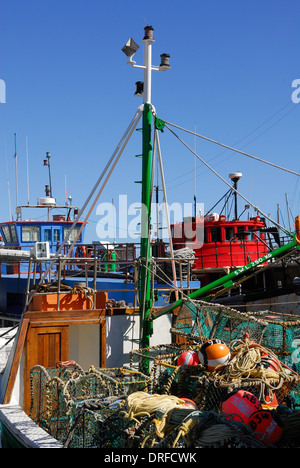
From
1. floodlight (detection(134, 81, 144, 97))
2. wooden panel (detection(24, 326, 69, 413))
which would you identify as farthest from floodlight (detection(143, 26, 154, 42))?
wooden panel (detection(24, 326, 69, 413))

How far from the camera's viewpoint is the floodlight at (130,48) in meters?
9.87

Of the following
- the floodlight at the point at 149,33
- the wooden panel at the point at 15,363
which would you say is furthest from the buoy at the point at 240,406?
the floodlight at the point at 149,33

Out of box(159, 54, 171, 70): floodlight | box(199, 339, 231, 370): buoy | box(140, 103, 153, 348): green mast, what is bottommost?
box(199, 339, 231, 370): buoy

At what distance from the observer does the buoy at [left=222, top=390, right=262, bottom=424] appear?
5668 mm

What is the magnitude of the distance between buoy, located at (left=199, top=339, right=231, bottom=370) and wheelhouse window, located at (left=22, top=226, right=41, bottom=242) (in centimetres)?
1626

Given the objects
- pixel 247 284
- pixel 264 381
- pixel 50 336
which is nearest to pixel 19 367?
pixel 50 336

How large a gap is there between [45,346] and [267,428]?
514 cm

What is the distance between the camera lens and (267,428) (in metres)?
5.32

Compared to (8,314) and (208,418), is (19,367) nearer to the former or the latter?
(208,418)

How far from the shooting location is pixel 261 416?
5441mm

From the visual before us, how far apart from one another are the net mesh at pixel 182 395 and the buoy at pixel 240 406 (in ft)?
0.35

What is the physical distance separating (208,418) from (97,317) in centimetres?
501

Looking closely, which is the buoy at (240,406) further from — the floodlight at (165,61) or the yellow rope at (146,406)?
the floodlight at (165,61)

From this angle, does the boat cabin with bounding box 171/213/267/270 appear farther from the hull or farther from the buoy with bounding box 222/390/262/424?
the buoy with bounding box 222/390/262/424
